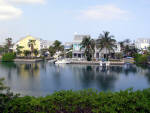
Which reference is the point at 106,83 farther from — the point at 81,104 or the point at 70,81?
the point at 81,104

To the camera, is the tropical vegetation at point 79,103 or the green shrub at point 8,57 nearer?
the tropical vegetation at point 79,103

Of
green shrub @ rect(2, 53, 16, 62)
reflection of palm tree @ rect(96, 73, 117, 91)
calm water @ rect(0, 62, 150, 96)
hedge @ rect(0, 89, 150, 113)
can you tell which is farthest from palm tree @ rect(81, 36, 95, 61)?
hedge @ rect(0, 89, 150, 113)

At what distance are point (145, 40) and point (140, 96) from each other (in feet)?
295

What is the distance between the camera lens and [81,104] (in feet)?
21.9

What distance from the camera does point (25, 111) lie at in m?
6.43

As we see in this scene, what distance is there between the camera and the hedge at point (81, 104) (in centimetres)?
626

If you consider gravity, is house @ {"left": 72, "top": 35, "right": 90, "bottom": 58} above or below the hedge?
above

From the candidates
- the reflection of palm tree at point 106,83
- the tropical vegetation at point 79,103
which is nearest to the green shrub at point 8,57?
the reflection of palm tree at point 106,83

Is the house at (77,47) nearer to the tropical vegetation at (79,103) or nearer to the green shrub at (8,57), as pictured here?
the green shrub at (8,57)

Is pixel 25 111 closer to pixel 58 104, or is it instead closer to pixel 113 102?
pixel 58 104

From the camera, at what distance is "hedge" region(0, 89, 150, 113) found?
20.5ft

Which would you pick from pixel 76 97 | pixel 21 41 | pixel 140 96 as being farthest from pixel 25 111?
pixel 21 41

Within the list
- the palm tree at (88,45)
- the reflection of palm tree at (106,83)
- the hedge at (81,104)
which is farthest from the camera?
the palm tree at (88,45)

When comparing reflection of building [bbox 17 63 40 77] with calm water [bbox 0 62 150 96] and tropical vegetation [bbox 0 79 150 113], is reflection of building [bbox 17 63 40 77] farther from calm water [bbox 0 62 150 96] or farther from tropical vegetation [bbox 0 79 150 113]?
tropical vegetation [bbox 0 79 150 113]
